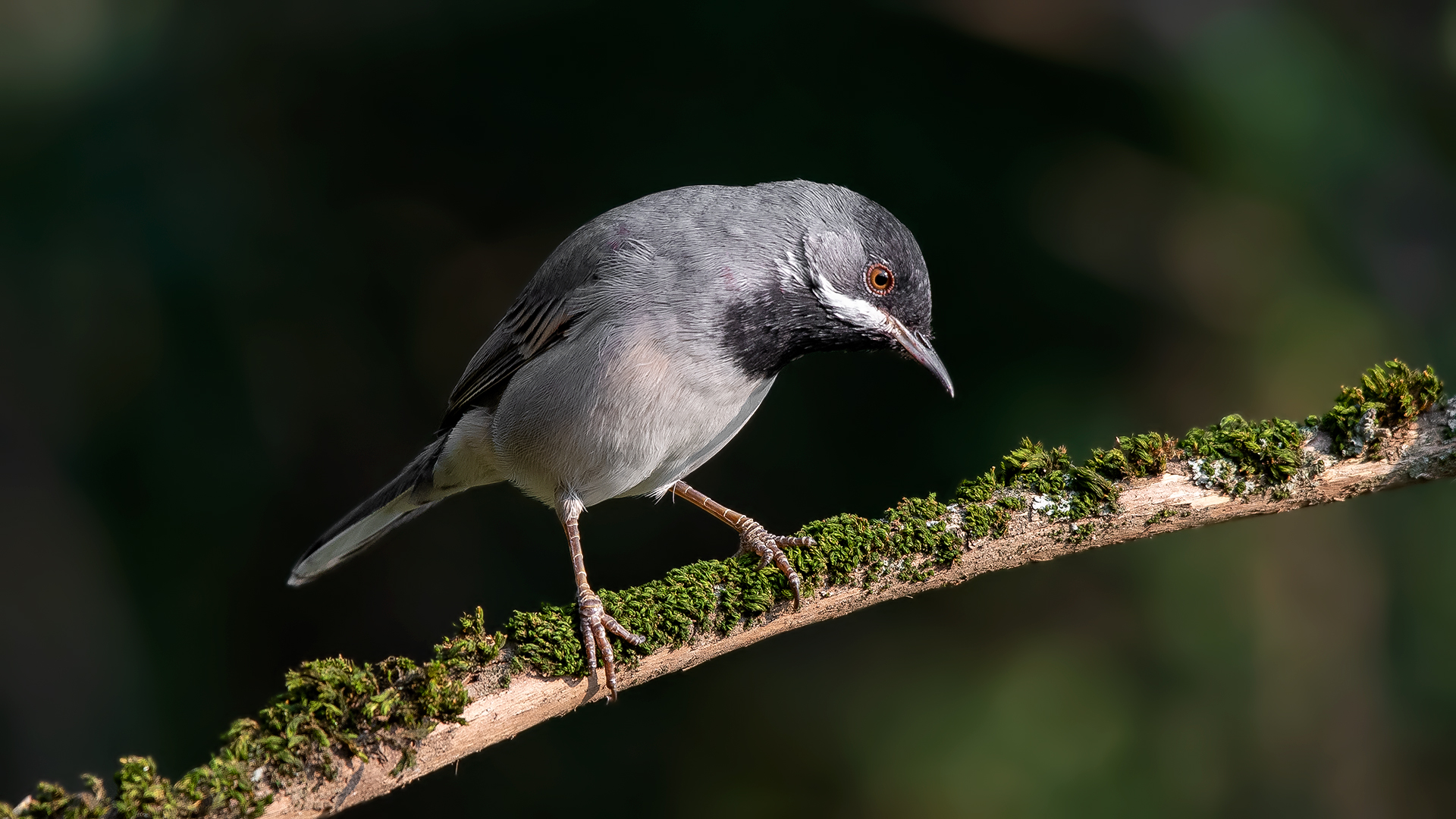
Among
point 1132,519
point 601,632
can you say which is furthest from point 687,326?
Answer: point 1132,519

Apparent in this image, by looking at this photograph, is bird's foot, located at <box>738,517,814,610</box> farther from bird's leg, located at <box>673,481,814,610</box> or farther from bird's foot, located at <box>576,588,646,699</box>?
bird's foot, located at <box>576,588,646,699</box>

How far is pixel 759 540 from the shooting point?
4.36 metres

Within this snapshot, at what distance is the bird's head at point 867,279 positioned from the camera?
425 centimetres

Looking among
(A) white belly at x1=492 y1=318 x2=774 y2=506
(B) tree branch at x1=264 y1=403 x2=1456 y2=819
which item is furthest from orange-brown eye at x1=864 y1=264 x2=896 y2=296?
(B) tree branch at x1=264 y1=403 x2=1456 y2=819

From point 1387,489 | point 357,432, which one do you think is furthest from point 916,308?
point 357,432

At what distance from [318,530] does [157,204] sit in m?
2.85

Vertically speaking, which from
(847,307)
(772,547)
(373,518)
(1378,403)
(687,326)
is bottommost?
(1378,403)

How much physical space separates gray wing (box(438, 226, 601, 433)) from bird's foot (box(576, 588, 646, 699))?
55.8 inches

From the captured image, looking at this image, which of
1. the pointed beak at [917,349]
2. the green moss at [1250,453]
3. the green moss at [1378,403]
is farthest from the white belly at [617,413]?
the green moss at [1378,403]

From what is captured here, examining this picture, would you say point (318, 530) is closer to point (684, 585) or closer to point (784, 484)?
point (784, 484)

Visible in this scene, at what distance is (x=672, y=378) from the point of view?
4070 mm

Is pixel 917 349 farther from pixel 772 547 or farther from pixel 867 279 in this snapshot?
pixel 772 547

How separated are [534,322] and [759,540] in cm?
150

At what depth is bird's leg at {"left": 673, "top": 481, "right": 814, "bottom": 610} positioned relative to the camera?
12.3 ft
